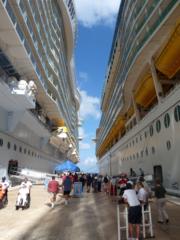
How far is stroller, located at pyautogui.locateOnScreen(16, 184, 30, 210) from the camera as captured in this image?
10844 millimetres

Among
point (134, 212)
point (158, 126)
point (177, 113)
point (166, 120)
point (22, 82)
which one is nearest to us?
point (134, 212)

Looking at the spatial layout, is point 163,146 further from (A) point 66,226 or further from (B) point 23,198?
(A) point 66,226

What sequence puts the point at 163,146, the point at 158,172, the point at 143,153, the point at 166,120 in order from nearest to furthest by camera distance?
the point at 166,120 < the point at 163,146 < the point at 158,172 < the point at 143,153

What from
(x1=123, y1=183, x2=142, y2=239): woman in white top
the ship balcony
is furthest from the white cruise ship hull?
the ship balcony

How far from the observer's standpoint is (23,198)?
10.9 m

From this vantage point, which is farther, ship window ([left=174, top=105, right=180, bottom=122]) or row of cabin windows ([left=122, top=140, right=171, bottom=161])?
row of cabin windows ([left=122, top=140, right=171, bottom=161])

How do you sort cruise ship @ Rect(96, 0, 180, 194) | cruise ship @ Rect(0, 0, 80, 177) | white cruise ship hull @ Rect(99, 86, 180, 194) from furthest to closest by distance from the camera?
cruise ship @ Rect(0, 0, 80, 177) < cruise ship @ Rect(96, 0, 180, 194) < white cruise ship hull @ Rect(99, 86, 180, 194)

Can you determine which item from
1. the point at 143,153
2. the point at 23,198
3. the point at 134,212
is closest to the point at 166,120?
the point at 143,153

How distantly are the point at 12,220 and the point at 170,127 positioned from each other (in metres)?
10.2

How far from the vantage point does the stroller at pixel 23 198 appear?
10844 millimetres

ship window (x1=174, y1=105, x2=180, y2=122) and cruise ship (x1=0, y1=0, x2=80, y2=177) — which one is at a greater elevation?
cruise ship (x1=0, y1=0, x2=80, y2=177)

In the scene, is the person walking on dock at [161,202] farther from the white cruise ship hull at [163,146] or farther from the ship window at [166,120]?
the ship window at [166,120]

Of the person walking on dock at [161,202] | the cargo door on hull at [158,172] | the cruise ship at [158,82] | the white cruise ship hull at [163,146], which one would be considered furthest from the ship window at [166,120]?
the person walking on dock at [161,202]

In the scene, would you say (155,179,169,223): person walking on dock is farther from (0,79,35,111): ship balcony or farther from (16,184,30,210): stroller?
(0,79,35,111): ship balcony
